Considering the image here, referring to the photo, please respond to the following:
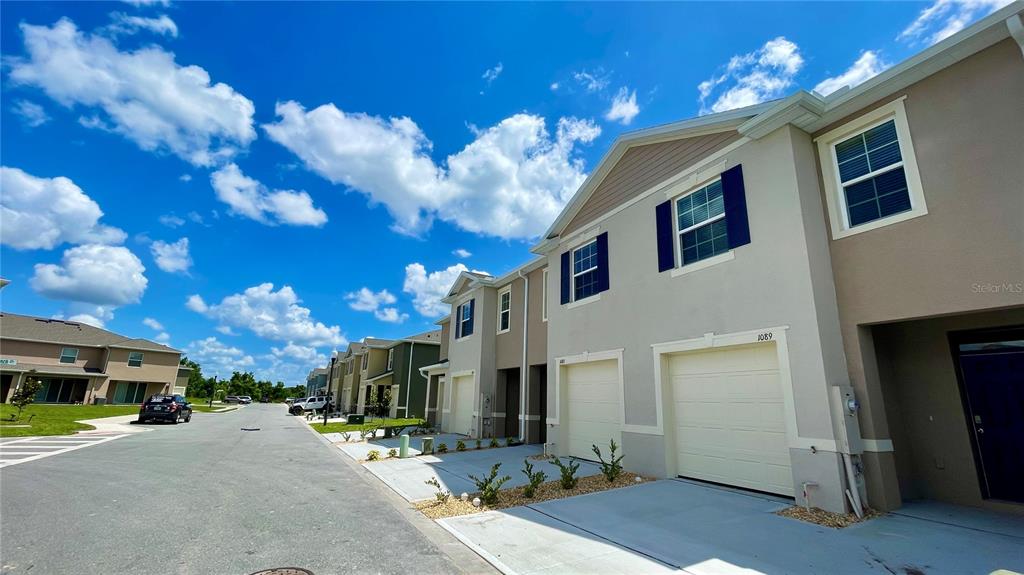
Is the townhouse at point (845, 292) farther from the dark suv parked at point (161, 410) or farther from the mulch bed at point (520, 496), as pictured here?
the dark suv parked at point (161, 410)

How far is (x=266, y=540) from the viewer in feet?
18.5

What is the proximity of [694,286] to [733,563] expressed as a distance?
520 centimetres

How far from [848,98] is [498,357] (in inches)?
544

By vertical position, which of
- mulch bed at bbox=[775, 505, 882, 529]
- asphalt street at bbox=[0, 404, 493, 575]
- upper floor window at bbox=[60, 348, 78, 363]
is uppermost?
upper floor window at bbox=[60, 348, 78, 363]

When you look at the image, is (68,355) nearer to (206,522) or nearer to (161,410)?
(161,410)

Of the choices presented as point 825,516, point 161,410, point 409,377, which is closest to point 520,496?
point 825,516

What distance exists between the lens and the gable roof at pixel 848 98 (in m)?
5.77

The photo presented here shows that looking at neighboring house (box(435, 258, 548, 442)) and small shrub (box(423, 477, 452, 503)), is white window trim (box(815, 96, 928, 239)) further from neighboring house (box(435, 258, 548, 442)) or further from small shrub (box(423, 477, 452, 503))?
neighboring house (box(435, 258, 548, 442))

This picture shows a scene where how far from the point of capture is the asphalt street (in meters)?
4.87

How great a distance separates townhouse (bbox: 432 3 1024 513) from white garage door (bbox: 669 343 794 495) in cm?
3

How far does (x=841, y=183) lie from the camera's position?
729 centimetres

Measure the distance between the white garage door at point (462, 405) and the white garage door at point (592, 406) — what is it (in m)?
7.13

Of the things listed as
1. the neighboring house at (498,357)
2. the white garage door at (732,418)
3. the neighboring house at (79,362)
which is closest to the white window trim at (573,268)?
the neighboring house at (498,357)

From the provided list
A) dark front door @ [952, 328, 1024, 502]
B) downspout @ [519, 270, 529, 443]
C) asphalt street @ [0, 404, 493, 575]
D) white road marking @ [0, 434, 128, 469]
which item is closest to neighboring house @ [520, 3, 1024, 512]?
dark front door @ [952, 328, 1024, 502]
